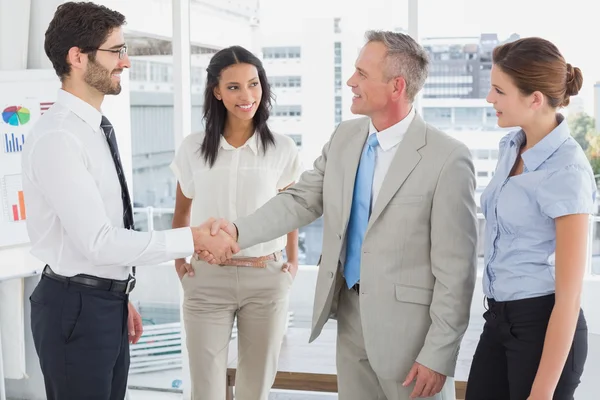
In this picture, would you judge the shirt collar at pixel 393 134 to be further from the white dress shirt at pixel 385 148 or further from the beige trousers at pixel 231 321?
the beige trousers at pixel 231 321

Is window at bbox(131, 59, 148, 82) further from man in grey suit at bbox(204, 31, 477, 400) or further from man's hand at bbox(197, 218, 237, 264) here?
man in grey suit at bbox(204, 31, 477, 400)

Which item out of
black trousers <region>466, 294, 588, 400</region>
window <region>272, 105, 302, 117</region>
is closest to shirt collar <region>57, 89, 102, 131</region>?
black trousers <region>466, 294, 588, 400</region>

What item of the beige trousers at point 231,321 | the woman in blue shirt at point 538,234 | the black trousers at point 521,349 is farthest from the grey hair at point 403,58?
the beige trousers at point 231,321

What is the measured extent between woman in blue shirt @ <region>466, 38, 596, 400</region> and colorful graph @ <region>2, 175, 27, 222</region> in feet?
8.69

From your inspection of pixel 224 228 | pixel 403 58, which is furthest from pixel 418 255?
pixel 224 228

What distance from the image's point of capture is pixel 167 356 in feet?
14.5

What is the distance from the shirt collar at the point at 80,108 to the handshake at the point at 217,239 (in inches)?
19.6

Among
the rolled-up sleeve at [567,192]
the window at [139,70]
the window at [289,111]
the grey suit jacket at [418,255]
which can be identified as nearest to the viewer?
the rolled-up sleeve at [567,192]

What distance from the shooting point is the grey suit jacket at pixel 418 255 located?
76.7 inches

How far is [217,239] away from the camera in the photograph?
2.43 m

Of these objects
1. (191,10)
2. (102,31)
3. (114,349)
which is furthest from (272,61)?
(114,349)

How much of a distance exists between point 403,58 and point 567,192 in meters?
0.64

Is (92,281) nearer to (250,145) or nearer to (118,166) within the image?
(118,166)

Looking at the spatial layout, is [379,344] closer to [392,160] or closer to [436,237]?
[436,237]
